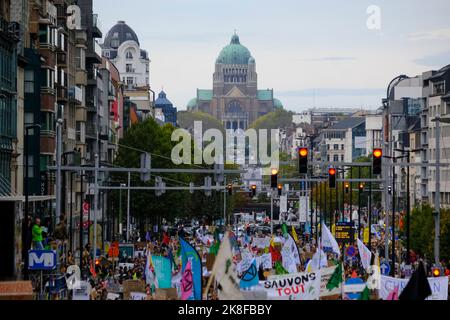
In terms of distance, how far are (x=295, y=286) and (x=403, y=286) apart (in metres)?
2.81

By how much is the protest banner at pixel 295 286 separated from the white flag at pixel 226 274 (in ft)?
20.0

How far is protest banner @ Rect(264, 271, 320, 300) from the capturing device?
33469 mm

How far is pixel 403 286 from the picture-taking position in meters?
35.2

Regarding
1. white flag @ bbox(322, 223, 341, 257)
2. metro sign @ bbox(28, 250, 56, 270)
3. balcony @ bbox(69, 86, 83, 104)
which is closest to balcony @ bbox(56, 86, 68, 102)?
balcony @ bbox(69, 86, 83, 104)

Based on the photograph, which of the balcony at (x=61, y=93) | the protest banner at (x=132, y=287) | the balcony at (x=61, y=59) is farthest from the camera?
the balcony at (x=61, y=93)

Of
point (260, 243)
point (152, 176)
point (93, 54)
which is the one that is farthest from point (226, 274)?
point (152, 176)

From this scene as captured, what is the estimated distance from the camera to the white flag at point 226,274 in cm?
2681

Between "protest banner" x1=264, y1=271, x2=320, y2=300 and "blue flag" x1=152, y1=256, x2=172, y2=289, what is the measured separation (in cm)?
745

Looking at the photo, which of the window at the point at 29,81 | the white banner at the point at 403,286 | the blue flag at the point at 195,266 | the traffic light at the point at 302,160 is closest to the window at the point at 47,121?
the window at the point at 29,81

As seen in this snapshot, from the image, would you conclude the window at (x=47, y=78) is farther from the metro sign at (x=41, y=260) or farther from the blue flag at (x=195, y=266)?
the blue flag at (x=195, y=266)

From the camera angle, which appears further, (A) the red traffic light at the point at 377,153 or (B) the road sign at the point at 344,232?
(B) the road sign at the point at 344,232

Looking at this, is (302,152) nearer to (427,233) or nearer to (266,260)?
(266,260)
